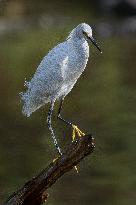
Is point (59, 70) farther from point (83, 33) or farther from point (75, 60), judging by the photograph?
point (83, 33)

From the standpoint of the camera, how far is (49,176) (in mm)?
7703

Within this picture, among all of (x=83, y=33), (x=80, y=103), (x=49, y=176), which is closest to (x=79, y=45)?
(x=83, y=33)

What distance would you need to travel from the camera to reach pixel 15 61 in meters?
23.5

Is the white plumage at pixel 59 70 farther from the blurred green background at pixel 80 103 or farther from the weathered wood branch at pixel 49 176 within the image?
the blurred green background at pixel 80 103

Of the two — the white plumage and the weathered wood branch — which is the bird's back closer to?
the white plumage

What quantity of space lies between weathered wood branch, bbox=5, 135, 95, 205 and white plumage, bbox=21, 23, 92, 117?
90cm

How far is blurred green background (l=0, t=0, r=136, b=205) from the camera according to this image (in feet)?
44.5

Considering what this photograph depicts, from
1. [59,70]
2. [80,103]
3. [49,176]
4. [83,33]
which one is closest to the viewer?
[49,176]

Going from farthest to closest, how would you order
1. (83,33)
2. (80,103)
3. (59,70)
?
1. (80,103)
2. (59,70)
3. (83,33)

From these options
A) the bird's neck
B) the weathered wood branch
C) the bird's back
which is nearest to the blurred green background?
the bird's back

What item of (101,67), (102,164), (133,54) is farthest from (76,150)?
(133,54)

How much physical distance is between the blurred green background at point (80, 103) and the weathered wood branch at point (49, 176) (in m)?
4.79

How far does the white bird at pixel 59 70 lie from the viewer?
831 centimetres

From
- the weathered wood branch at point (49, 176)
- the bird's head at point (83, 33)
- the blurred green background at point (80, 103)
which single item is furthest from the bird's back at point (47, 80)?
the blurred green background at point (80, 103)
